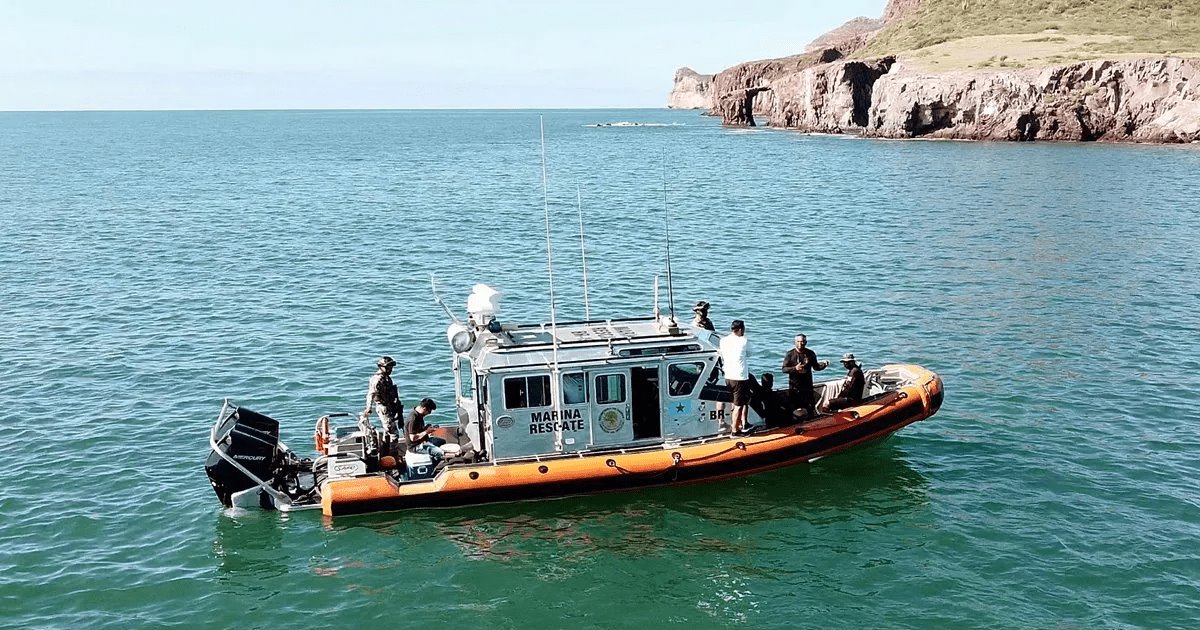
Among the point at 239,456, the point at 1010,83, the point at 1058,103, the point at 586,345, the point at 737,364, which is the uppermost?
the point at 1010,83

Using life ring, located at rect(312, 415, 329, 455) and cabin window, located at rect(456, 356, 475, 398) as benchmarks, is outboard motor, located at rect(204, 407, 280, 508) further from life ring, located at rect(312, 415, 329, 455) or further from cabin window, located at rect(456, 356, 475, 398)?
cabin window, located at rect(456, 356, 475, 398)

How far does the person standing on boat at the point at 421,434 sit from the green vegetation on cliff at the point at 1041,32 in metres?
83.1

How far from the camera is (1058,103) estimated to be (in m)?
81.5

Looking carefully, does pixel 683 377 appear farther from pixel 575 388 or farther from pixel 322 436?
pixel 322 436

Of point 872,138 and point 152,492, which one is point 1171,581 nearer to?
point 152,492

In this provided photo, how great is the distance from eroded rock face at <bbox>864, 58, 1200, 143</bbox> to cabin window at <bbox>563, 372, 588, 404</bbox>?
7247cm

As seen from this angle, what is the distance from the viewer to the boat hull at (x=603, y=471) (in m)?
15.5

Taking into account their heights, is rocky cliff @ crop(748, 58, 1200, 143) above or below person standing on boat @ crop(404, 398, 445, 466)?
above

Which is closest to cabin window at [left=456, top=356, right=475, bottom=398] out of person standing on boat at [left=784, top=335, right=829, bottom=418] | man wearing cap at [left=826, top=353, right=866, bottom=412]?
person standing on boat at [left=784, top=335, right=829, bottom=418]

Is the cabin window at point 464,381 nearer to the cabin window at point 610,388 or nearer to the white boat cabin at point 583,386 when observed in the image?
the white boat cabin at point 583,386

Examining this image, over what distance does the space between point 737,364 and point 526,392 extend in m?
3.17

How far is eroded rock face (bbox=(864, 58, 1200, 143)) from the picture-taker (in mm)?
75250

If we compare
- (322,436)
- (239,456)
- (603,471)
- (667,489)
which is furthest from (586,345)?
(239,456)

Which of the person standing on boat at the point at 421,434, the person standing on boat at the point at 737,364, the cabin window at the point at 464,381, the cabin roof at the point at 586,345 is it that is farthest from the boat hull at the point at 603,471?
the cabin roof at the point at 586,345
